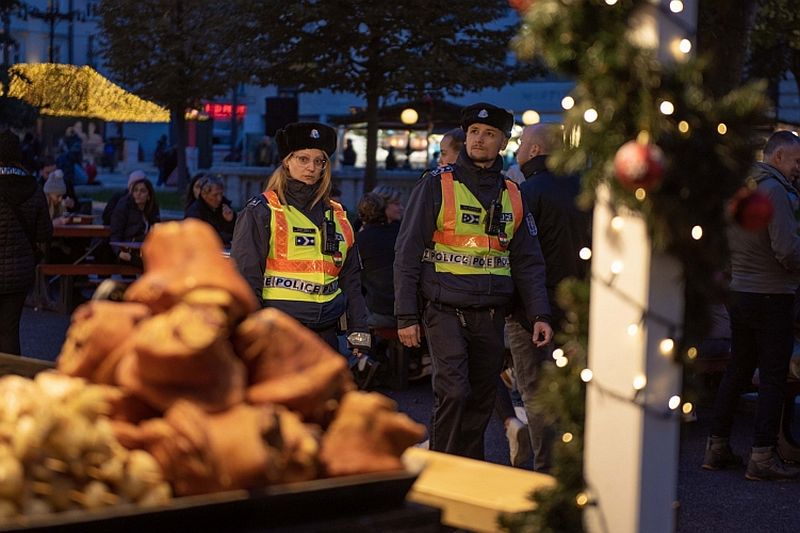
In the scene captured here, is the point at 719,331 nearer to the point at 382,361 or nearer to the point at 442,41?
the point at 382,361

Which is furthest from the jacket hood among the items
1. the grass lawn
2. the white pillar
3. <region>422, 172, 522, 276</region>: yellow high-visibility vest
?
the grass lawn

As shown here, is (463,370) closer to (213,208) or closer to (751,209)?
(751,209)

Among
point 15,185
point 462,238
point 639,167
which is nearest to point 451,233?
point 462,238

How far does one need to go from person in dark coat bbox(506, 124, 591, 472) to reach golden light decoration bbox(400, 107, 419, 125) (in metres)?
21.0

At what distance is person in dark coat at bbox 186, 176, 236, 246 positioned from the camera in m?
14.8

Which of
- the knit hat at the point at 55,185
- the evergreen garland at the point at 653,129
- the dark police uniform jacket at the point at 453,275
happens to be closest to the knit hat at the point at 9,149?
the dark police uniform jacket at the point at 453,275

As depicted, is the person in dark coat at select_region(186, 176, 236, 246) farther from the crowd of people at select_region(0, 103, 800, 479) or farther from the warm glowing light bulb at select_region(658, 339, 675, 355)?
the warm glowing light bulb at select_region(658, 339, 675, 355)

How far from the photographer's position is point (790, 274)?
27.2 feet

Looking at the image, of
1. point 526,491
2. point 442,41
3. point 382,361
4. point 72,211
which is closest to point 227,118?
point 442,41

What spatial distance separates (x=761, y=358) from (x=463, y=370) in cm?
231

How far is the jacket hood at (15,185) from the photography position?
9955 mm

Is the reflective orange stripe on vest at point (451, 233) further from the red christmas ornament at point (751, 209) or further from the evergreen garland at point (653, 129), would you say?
the red christmas ornament at point (751, 209)

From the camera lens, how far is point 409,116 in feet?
96.5

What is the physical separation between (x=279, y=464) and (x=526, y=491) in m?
0.83
